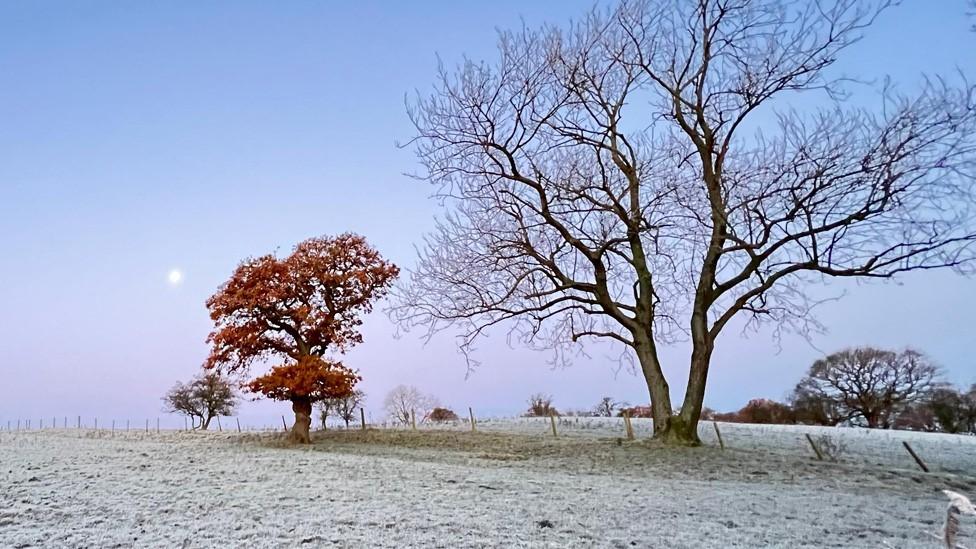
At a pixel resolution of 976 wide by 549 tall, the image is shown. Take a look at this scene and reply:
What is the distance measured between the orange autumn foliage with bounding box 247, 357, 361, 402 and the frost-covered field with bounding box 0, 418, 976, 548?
196 inches

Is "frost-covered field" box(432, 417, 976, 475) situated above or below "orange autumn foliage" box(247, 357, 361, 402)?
below

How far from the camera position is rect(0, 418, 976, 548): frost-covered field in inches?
291

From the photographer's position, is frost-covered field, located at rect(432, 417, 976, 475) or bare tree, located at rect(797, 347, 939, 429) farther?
bare tree, located at rect(797, 347, 939, 429)

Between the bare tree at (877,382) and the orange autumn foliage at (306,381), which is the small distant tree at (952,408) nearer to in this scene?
the bare tree at (877,382)

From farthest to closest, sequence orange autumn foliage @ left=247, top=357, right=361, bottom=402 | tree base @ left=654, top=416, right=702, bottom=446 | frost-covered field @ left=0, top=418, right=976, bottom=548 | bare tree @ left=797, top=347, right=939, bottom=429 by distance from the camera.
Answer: bare tree @ left=797, top=347, right=939, bottom=429 → orange autumn foliage @ left=247, top=357, right=361, bottom=402 → tree base @ left=654, top=416, right=702, bottom=446 → frost-covered field @ left=0, top=418, right=976, bottom=548

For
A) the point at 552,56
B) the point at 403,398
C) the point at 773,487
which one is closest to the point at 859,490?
the point at 773,487

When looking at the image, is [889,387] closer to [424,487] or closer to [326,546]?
[424,487]

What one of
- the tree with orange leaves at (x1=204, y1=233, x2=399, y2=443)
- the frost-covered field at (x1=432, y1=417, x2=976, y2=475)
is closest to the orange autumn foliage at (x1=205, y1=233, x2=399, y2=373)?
the tree with orange leaves at (x1=204, y1=233, x2=399, y2=443)

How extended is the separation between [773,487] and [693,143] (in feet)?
36.7

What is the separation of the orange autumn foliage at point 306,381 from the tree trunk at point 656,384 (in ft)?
37.6

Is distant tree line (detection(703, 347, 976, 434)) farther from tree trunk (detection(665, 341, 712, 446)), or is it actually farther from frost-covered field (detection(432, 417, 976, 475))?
tree trunk (detection(665, 341, 712, 446))

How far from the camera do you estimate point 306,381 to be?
23703 mm

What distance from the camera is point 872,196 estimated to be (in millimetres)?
15961

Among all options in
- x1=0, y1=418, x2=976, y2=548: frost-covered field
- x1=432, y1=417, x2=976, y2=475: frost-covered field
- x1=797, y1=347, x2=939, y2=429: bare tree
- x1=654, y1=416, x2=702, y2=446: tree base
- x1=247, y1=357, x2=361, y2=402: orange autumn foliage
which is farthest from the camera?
x1=797, y1=347, x2=939, y2=429: bare tree
